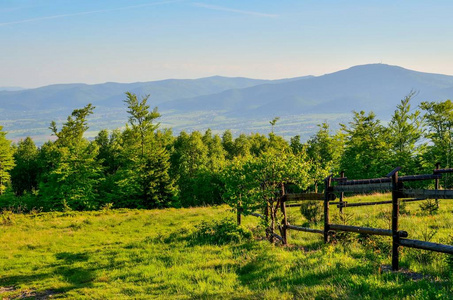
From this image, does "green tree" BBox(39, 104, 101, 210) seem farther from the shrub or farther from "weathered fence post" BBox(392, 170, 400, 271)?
"weathered fence post" BBox(392, 170, 400, 271)

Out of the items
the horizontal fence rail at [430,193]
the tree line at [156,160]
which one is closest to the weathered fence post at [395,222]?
the horizontal fence rail at [430,193]

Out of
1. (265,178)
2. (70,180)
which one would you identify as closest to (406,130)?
(265,178)

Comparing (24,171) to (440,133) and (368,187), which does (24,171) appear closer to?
(368,187)

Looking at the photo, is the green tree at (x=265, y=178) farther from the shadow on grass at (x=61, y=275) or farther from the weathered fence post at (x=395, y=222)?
the shadow on grass at (x=61, y=275)

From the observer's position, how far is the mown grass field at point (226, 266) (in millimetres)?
7508

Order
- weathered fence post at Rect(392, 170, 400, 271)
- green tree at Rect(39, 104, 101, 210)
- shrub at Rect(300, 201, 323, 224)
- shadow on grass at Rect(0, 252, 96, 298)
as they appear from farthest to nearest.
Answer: green tree at Rect(39, 104, 101, 210) → shrub at Rect(300, 201, 323, 224) → shadow on grass at Rect(0, 252, 96, 298) → weathered fence post at Rect(392, 170, 400, 271)

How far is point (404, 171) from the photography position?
1989 inches

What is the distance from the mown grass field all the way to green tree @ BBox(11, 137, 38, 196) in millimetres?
58742

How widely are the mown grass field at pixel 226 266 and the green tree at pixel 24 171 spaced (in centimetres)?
5874

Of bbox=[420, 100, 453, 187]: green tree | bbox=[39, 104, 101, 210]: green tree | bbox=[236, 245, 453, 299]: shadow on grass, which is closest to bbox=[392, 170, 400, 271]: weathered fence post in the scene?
bbox=[236, 245, 453, 299]: shadow on grass

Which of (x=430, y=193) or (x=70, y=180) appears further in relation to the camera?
(x=70, y=180)

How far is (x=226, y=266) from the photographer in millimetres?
10836

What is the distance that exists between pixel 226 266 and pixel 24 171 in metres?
74.6

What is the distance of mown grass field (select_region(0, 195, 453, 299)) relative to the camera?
7508mm
